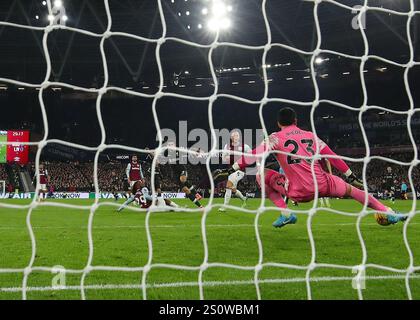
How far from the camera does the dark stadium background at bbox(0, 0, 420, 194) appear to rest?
26859 millimetres

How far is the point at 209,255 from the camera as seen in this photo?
470cm

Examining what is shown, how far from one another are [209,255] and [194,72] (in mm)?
30026

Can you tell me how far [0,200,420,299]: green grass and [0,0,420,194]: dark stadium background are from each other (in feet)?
66.2

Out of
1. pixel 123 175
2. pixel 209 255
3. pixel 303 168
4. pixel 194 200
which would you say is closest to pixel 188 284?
pixel 209 255

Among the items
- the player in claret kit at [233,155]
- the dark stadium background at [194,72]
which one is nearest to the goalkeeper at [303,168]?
the player in claret kit at [233,155]

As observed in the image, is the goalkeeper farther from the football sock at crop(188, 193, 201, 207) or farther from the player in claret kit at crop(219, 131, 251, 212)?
the football sock at crop(188, 193, 201, 207)

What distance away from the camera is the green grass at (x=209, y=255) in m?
3.29

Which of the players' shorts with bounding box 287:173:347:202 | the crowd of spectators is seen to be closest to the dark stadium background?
the crowd of spectators

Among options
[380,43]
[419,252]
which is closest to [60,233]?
[419,252]

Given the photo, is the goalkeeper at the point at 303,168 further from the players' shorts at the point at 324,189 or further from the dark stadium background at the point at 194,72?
the dark stadium background at the point at 194,72

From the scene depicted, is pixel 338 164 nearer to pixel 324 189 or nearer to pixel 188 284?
pixel 324 189

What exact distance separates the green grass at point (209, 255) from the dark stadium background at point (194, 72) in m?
20.2

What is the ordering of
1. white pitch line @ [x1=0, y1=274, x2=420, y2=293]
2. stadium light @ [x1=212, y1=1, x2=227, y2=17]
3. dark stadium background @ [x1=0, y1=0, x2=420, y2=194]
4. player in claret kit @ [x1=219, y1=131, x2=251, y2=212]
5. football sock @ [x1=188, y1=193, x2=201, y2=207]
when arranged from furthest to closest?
dark stadium background @ [x1=0, y1=0, x2=420, y2=194] → stadium light @ [x1=212, y1=1, x2=227, y2=17] → football sock @ [x1=188, y1=193, x2=201, y2=207] → player in claret kit @ [x1=219, y1=131, x2=251, y2=212] → white pitch line @ [x1=0, y1=274, x2=420, y2=293]
